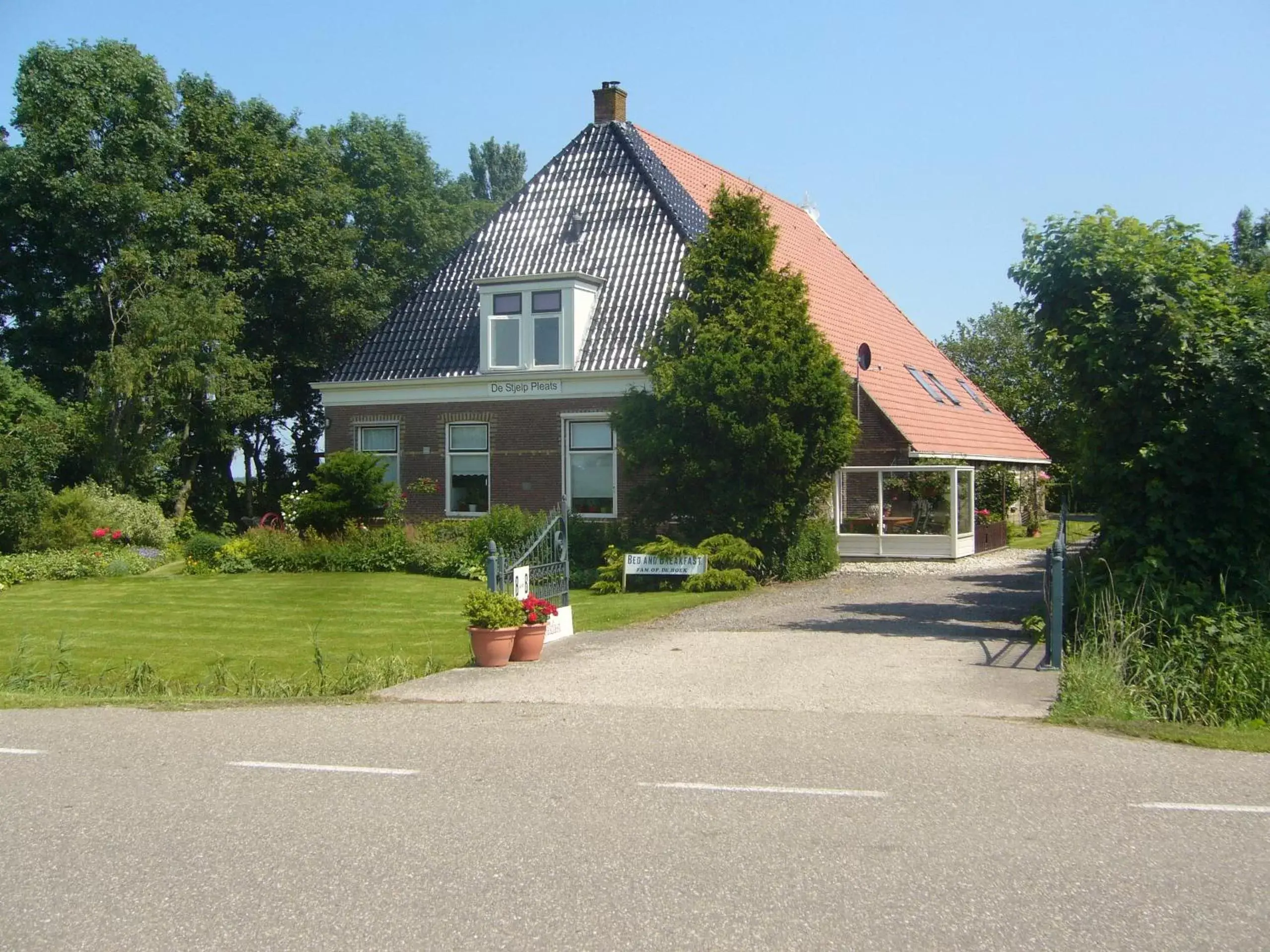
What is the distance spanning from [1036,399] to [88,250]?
105 feet

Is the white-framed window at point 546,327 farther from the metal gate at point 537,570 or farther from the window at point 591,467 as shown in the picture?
the metal gate at point 537,570

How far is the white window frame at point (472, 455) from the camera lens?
27.8 metres

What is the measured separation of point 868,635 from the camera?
14.6 m

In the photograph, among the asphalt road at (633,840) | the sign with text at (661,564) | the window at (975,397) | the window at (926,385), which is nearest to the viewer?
the asphalt road at (633,840)

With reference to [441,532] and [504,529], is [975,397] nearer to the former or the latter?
[441,532]

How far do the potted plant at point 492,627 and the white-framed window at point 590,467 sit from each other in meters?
13.6

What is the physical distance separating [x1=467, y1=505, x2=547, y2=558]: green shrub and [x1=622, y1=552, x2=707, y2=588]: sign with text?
8.98ft

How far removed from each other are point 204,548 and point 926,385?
1816 cm

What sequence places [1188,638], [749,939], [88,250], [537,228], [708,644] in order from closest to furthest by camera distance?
1. [749,939]
2. [1188,638]
3. [708,644]
4. [537,228]
5. [88,250]

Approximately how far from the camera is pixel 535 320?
90.0 ft

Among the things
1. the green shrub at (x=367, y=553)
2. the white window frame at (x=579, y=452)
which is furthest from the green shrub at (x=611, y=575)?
the green shrub at (x=367, y=553)

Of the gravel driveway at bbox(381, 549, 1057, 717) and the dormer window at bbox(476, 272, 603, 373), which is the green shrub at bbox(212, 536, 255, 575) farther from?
the gravel driveway at bbox(381, 549, 1057, 717)

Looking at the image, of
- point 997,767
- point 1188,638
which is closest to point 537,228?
point 1188,638

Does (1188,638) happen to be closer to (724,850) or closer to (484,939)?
(724,850)
